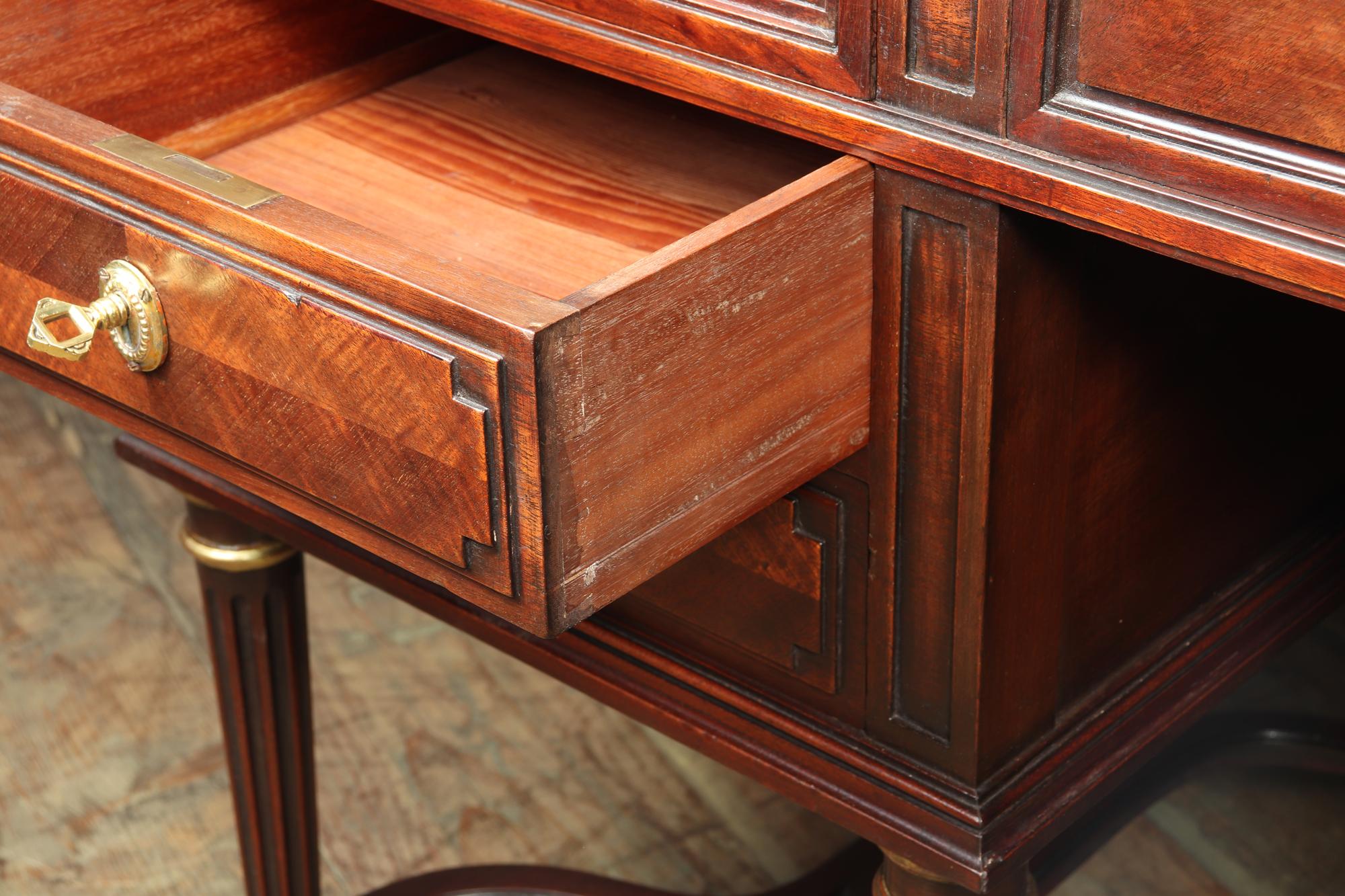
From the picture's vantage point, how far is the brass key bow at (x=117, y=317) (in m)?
0.59

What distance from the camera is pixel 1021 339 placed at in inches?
22.9

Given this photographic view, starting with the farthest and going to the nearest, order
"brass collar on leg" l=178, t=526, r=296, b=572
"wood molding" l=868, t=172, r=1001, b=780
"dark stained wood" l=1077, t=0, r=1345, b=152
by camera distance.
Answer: "brass collar on leg" l=178, t=526, r=296, b=572 < "wood molding" l=868, t=172, r=1001, b=780 < "dark stained wood" l=1077, t=0, r=1345, b=152

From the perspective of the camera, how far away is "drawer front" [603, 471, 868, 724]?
26.3 inches

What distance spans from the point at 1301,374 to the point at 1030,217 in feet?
0.80

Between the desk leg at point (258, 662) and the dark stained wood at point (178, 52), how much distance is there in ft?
0.82

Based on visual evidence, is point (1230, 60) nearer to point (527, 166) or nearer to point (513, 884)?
point (527, 166)

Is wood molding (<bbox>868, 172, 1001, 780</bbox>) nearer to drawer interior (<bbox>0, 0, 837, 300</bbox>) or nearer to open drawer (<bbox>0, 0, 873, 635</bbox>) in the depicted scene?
open drawer (<bbox>0, 0, 873, 635</bbox>)

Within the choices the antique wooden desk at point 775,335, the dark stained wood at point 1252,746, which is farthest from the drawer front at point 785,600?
the dark stained wood at point 1252,746

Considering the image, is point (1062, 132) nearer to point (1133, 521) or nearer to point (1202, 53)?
point (1202, 53)

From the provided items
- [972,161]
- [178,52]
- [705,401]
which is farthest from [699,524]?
[178,52]

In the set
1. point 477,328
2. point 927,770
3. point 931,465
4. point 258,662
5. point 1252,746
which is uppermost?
point 477,328

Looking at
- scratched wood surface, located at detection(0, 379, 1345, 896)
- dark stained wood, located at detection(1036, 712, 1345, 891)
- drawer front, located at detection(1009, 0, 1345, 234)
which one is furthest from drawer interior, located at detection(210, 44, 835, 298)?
scratched wood surface, located at detection(0, 379, 1345, 896)

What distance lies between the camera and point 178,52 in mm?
792

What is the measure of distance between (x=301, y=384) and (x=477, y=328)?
3.9 inches
